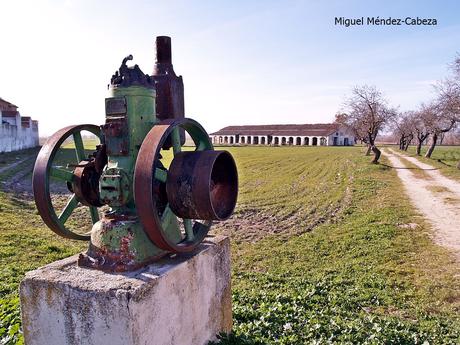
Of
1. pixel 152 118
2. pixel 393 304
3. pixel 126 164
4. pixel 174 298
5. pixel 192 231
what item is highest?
pixel 152 118

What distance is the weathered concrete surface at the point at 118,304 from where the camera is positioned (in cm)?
260

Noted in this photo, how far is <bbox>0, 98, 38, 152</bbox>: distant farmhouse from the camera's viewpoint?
3688cm

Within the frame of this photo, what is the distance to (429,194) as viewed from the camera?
1518 centimetres

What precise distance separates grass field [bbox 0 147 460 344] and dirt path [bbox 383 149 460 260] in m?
0.41

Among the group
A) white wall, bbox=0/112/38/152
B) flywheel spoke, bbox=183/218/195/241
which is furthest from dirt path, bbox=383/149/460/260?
white wall, bbox=0/112/38/152

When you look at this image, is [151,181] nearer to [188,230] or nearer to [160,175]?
[160,175]

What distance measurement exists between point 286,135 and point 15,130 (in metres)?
53.3

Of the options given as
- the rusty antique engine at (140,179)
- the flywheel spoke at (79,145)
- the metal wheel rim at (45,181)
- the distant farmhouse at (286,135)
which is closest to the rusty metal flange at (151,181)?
the rusty antique engine at (140,179)

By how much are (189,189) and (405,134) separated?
51075mm

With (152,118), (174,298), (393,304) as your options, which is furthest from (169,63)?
(393,304)

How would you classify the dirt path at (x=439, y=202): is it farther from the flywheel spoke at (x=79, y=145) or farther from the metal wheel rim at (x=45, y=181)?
the metal wheel rim at (x=45, y=181)

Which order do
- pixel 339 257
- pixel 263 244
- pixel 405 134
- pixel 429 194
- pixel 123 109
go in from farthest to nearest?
1. pixel 405 134
2. pixel 429 194
3. pixel 263 244
4. pixel 339 257
5. pixel 123 109

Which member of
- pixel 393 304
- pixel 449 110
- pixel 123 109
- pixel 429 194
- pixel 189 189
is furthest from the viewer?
pixel 449 110

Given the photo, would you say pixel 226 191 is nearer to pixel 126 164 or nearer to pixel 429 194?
pixel 126 164
